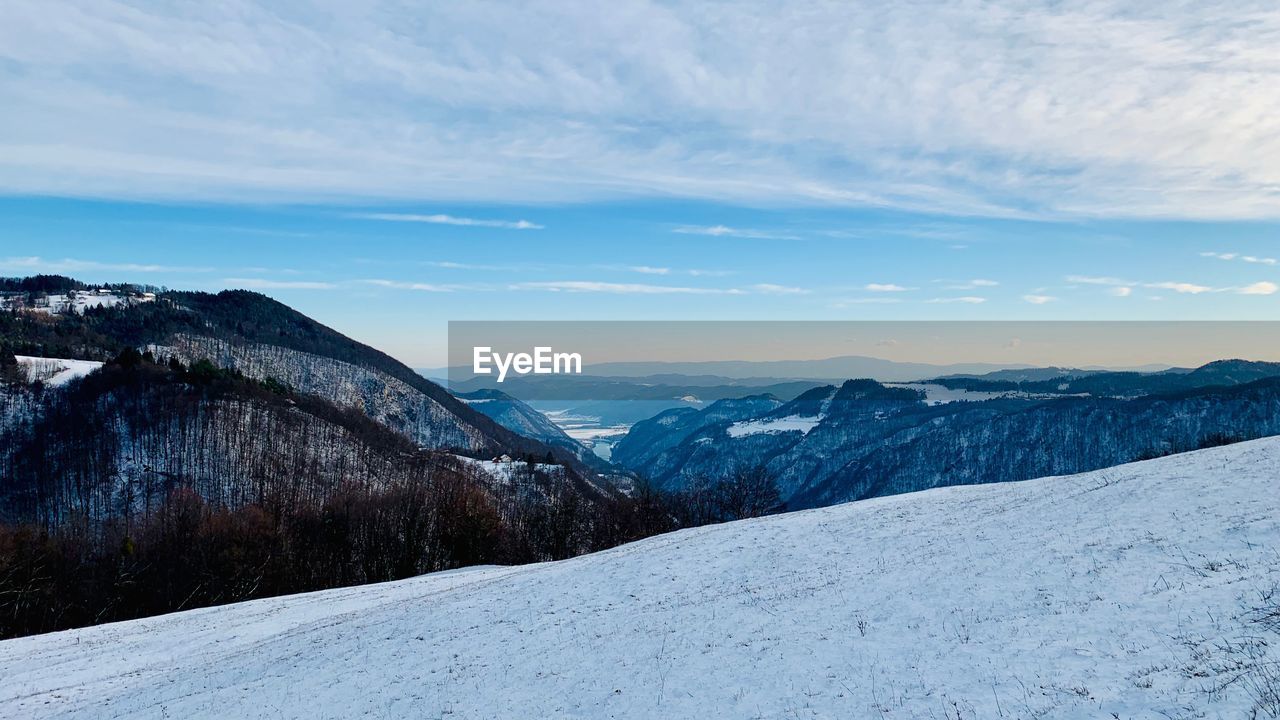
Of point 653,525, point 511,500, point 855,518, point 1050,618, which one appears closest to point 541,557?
point 653,525

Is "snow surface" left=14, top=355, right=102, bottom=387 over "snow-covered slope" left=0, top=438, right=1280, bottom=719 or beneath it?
over

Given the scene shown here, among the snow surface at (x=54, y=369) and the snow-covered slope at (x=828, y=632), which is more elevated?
the snow surface at (x=54, y=369)

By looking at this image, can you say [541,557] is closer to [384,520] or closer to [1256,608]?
[384,520]

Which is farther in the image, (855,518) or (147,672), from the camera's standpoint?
(855,518)

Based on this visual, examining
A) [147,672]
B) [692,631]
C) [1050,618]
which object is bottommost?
[147,672]

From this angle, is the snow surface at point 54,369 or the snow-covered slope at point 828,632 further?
the snow surface at point 54,369
